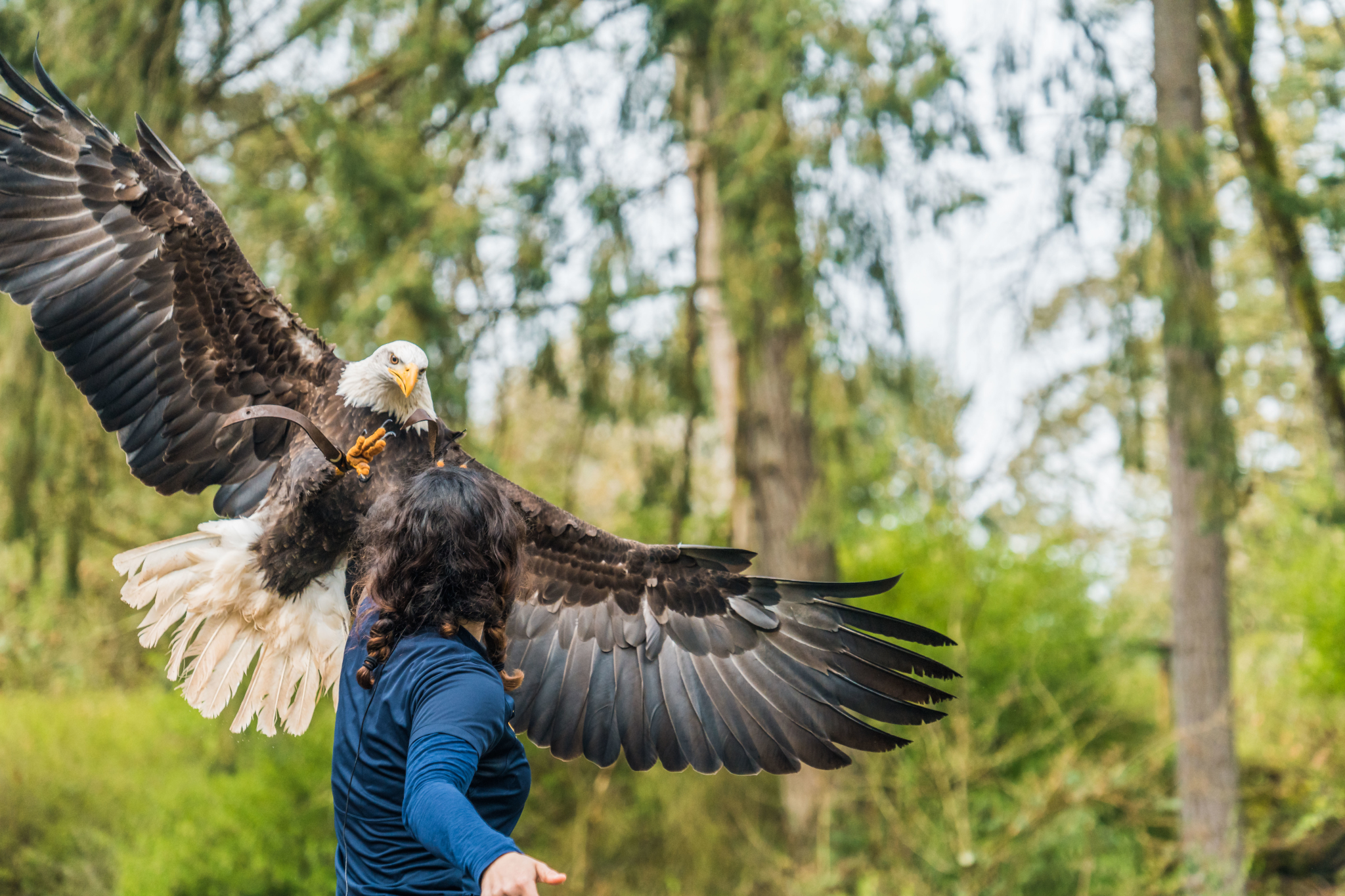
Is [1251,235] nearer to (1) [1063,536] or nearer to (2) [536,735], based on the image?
(1) [1063,536]

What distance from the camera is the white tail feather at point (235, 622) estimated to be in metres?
2.68

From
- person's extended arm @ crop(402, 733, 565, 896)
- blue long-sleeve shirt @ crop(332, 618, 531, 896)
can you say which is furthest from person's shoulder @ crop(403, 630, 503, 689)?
person's extended arm @ crop(402, 733, 565, 896)

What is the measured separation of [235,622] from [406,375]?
77 cm

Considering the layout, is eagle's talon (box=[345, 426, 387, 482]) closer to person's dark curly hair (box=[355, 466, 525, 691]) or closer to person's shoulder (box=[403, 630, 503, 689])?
person's dark curly hair (box=[355, 466, 525, 691])

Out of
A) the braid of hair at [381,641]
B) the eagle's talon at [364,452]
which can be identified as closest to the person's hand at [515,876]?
the braid of hair at [381,641]

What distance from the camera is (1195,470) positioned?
22.8 feet

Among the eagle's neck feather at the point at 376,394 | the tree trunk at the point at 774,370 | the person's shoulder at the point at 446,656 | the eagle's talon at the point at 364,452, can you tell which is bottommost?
the person's shoulder at the point at 446,656

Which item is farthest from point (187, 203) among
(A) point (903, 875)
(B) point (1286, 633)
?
(B) point (1286, 633)

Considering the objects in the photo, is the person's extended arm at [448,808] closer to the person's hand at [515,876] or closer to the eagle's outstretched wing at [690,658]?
the person's hand at [515,876]

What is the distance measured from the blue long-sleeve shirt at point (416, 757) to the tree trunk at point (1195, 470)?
18.5ft

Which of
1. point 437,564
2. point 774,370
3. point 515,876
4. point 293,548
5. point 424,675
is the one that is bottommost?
point 515,876

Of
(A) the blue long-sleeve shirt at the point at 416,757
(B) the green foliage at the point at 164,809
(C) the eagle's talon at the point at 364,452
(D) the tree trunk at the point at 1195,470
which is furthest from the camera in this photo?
(B) the green foliage at the point at 164,809

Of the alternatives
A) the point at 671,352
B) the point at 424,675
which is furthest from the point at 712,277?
the point at 424,675

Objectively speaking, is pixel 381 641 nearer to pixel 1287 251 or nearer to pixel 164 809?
pixel 164 809
